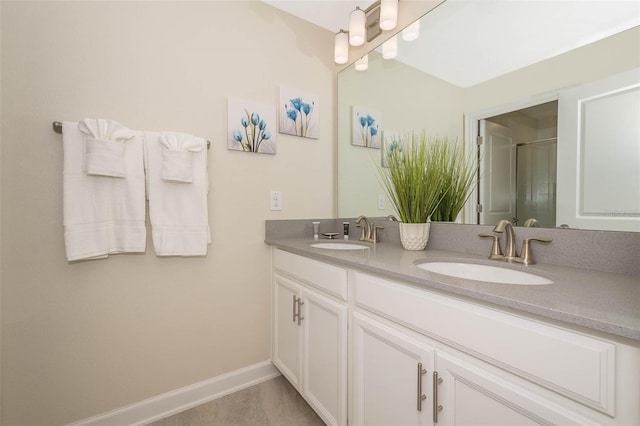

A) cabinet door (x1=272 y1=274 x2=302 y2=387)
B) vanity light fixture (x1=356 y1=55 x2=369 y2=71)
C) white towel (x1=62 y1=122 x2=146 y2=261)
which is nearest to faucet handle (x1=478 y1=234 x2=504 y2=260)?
cabinet door (x1=272 y1=274 x2=302 y2=387)

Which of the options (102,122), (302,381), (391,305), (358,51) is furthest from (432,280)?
(358,51)

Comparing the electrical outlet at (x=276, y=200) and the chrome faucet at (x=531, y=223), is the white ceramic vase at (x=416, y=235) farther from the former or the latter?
the electrical outlet at (x=276, y=200)

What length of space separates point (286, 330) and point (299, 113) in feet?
4.30

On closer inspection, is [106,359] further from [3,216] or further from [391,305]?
[391,305]

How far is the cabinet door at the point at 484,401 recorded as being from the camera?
589 mm

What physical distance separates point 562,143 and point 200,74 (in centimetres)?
164

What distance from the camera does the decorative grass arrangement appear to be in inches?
52.8

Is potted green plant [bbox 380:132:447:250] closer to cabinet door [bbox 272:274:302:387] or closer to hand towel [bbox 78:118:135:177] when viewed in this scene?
cabinet door [bbox 272:274:302:387]

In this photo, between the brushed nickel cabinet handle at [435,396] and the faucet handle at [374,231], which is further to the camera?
the faucet handle at [374,231]

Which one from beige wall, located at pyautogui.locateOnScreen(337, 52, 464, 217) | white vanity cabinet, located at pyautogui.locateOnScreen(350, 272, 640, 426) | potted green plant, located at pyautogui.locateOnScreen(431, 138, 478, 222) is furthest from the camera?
beige wall, located at pyautogui.locateOnScreen(337, 52, 464, 217)

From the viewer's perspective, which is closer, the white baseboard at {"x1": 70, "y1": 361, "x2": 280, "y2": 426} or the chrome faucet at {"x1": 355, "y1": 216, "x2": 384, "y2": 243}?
the white baseboard at {"x1": 70, "y1": 361, "x2": 280, "y2": 426}

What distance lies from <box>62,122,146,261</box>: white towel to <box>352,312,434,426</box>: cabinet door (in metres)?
1.05

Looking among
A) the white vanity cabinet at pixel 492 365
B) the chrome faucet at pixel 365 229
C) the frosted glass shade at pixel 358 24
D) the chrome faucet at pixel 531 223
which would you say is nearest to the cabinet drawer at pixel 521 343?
the white vanity cabinet at pixel 492 365

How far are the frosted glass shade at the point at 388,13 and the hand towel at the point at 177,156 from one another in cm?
122
